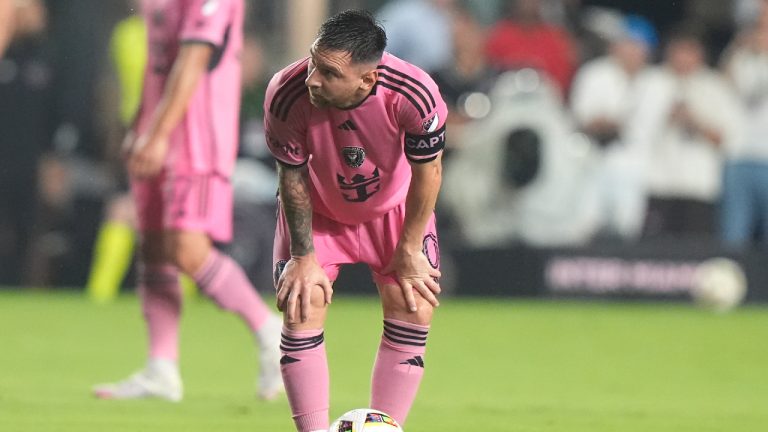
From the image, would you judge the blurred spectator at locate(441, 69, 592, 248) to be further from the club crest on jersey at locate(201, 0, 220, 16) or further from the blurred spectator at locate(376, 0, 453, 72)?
the club crest on jersey at locate(201, 0, 220, 16)

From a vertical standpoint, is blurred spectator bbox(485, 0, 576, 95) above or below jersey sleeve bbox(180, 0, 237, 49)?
below

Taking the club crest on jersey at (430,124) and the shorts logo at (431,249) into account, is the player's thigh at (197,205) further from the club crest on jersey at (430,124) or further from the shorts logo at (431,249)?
the club crest on jersey at (430,124)

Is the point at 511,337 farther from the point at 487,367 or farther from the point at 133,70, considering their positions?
the point at 133,70

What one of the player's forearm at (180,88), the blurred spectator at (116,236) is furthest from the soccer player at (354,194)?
the blurred spectator at (116,236)

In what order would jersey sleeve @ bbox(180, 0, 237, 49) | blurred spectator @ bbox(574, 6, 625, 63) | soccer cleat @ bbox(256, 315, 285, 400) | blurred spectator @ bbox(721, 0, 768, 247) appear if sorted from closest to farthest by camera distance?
jersey sleeve @ bbox(180, 0, 237, 49)
soccer cleat @ bbox(256, 315, 285, 400)
blurred spectator @ bbox(721, 0, 768, 247)
blurred spectator @ bbox(574, 6, 625, 63)

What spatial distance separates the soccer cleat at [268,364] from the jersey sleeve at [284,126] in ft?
7.93

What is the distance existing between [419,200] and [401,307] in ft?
1.52

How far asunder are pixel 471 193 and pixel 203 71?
6.99 m

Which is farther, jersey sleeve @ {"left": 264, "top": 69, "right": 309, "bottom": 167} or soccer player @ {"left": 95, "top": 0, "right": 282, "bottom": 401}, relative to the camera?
soccer player @ {"left": 95, "top": 0, "right": 282, "bottom": 401}

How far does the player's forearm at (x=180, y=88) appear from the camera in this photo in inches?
304

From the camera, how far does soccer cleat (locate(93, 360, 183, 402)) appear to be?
25.9 feet

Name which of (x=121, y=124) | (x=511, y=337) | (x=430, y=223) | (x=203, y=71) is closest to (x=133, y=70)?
(x=121, y=124)

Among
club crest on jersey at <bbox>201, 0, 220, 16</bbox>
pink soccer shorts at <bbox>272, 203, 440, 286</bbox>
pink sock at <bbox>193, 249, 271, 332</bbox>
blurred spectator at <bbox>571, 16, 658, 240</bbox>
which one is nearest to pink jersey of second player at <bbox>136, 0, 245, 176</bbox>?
club crest on jersey at <bbox>201, 0, 220, 16</bbox>

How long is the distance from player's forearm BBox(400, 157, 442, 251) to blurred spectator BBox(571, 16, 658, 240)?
9.25m
